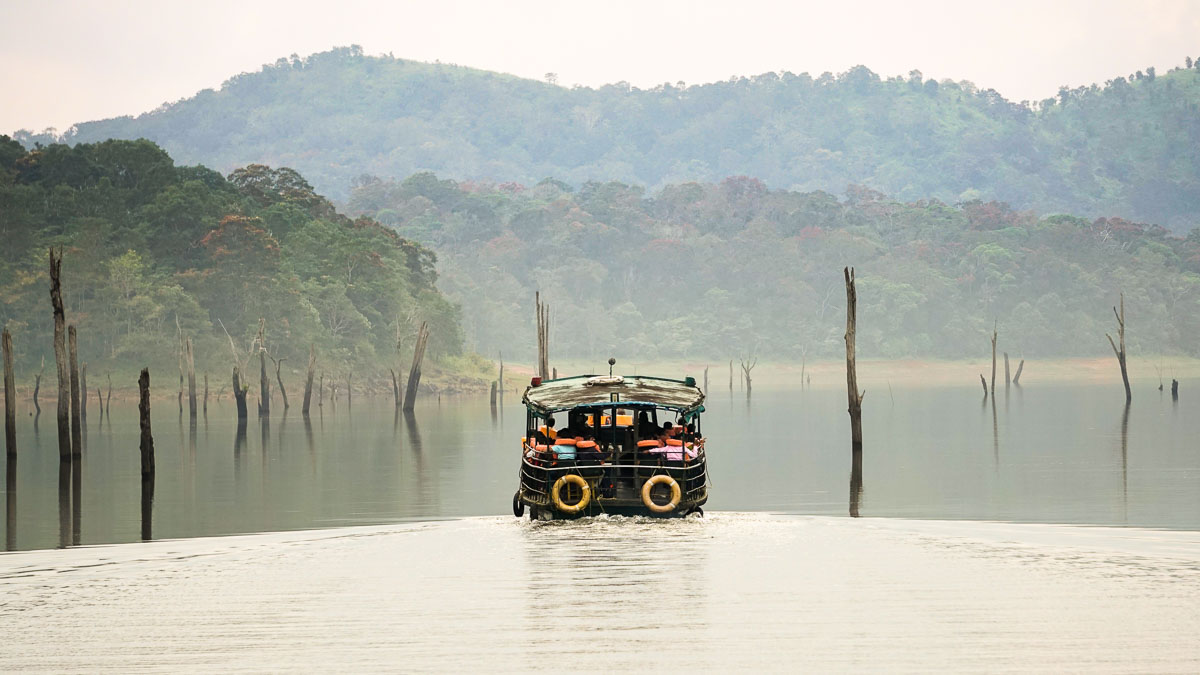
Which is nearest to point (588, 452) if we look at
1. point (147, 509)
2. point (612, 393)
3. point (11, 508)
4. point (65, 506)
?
point (612, 393)

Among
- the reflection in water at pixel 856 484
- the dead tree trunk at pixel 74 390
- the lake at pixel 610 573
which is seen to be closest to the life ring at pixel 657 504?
the lake at pixel 610 573

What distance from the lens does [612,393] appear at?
83.6 ft

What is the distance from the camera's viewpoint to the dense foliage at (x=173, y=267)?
275 feet

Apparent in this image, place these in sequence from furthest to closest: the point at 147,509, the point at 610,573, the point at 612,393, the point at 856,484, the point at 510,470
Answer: the point at 510,470 < the point at 856,484 < the point at 147,509 < the point at 612,393 < the point at 610,573

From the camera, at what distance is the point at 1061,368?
143m

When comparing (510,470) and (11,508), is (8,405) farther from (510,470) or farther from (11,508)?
(510,470)

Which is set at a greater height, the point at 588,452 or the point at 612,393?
the point at 612,393

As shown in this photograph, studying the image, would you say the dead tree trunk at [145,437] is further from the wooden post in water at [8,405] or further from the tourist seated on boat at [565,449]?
the tourist seated on boat at [565,449]

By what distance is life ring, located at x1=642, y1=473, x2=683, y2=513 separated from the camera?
23.7 meters

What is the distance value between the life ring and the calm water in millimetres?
8176

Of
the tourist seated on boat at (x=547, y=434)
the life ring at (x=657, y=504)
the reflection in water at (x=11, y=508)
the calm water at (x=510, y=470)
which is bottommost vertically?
the calm water at (x=510, y=470)

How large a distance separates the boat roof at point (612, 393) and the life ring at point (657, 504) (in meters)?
1.71

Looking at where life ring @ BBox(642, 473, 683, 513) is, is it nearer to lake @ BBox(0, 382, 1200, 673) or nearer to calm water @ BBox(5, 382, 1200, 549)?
lake @ BBox(0, 382, 1200, 673)

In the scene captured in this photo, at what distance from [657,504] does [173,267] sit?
238 ft
